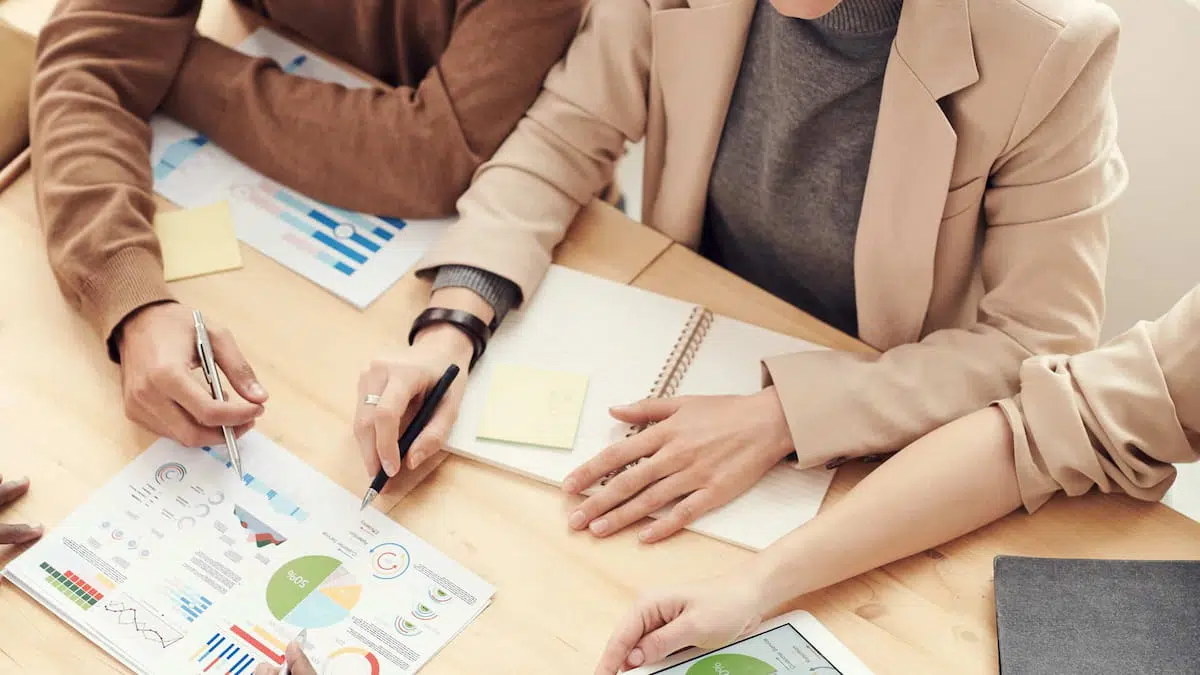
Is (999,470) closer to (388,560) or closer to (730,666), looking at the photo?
(730,666)

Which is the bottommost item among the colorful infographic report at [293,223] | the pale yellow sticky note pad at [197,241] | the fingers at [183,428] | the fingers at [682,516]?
the fingers at [183,428]

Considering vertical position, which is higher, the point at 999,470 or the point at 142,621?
the point at 999,470

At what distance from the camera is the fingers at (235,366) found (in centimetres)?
110

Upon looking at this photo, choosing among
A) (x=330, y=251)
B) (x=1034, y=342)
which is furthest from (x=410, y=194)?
(x=1034, y=342)

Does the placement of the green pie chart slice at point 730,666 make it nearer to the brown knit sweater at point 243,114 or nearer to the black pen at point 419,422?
the black pen at point 419,422

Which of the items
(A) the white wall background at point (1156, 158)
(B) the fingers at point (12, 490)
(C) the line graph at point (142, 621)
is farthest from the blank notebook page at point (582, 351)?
(A) the white wall background at point (1156, 158)

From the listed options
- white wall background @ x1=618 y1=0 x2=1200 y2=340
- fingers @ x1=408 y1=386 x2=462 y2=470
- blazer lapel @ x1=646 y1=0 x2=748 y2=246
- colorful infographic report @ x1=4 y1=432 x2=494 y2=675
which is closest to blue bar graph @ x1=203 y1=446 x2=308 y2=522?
colorful infographic report @ x1=4 y1=432 x2=494 y2=675

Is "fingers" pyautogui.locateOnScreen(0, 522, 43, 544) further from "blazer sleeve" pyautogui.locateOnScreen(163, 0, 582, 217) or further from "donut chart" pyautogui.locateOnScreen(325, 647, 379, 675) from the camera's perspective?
"blazer sleeve" pyautogui.locateOnScreen(163, 0, 582, 217)

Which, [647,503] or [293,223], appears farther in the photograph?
[293,223]

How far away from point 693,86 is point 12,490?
0.82 meters

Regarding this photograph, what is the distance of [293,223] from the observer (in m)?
1.29

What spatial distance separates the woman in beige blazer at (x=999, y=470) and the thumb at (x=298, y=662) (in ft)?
0.81

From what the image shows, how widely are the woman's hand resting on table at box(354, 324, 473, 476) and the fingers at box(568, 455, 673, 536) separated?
159mm

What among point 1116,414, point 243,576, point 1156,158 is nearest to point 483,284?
point 243,576
